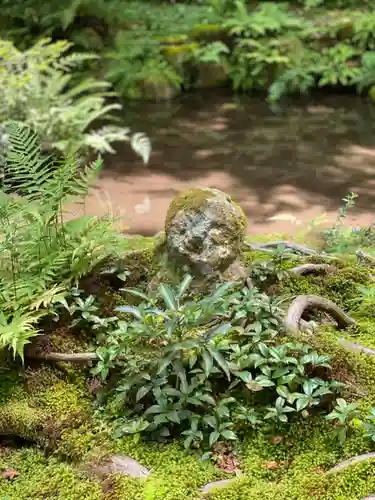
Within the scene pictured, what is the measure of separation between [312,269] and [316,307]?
0.44m

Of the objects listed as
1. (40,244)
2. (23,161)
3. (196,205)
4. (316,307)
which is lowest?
(316,307)

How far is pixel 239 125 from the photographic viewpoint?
9805mm

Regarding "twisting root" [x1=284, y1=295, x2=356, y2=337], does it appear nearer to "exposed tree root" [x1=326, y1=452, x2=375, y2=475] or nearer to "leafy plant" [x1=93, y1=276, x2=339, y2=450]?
"leafy plant" [x1=93, y1=276, x2=339, y2=450]

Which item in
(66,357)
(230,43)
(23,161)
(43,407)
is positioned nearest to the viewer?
(43,407)

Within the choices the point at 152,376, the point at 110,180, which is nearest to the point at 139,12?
the point at 110,180

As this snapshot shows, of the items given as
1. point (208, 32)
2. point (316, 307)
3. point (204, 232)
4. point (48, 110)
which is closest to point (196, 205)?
point (204, 232)

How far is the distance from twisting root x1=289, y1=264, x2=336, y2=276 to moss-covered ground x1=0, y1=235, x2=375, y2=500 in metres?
0.52

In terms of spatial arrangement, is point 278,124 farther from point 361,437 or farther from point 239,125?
point 361,437

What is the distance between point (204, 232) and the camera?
324cm

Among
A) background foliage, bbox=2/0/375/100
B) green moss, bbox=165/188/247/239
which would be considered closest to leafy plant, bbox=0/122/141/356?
green moss, bbox=165/188/247/239

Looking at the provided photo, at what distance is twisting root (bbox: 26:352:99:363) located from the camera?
3.05 m

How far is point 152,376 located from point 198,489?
0.52m

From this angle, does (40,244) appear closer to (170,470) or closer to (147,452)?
(147,452)

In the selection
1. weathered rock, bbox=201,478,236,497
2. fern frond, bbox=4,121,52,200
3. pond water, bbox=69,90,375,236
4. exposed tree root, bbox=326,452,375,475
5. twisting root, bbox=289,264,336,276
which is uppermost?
fern frond, bbox=4,121,52,200
